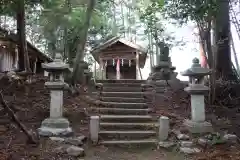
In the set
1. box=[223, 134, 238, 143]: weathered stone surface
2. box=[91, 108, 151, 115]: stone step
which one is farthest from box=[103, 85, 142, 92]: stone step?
box=[223, 134, 238, 143]: weathered stone surface

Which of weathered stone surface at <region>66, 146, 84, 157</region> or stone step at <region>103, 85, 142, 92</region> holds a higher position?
stone step at <region>103, 85, 142, 92</region>

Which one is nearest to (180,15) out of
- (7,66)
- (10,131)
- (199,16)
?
(199,16)

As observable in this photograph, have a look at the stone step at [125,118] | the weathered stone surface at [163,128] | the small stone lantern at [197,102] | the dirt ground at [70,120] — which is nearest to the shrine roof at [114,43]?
the dirt ground at [70,120]

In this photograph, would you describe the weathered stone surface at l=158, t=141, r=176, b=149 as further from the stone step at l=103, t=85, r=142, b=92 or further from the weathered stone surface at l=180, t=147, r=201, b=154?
the stone step at l=103, t=85, r=142, b=92

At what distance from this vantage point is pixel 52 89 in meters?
7.63

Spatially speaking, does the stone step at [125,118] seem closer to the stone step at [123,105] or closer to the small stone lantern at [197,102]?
the stone step at [123,105]

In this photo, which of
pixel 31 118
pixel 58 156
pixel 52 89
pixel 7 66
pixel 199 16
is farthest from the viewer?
pixel 7 66

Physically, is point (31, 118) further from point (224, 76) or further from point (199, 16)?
point (224, 76)

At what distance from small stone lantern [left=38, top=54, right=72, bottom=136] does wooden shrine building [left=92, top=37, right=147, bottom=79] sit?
13.2m

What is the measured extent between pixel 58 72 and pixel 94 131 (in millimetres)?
1999

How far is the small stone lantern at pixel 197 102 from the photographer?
7.68m

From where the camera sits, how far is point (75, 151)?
6.28 meters

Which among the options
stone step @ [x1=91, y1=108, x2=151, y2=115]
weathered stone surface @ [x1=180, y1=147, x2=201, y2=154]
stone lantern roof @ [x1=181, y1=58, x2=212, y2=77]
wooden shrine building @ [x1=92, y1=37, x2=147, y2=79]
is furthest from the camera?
wooden shrine building @ [x1=92, y1=37, x2=147, y2=79]

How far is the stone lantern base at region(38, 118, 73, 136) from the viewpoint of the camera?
7059 millimetres
